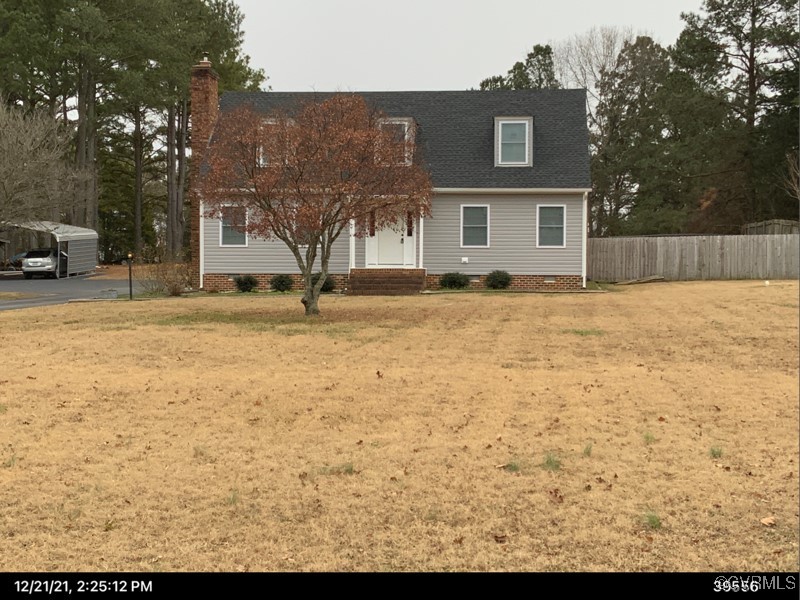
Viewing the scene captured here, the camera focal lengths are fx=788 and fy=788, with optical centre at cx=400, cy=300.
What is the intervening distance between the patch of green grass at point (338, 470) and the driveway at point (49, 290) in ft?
54.9

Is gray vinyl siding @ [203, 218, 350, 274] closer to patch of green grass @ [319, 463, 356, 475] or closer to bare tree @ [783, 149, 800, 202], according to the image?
bare tree @ [783, 149, 800, 202]

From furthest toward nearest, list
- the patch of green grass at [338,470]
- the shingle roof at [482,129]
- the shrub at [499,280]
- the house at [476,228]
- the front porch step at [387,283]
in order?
the shingle roof at [482,129], the house at [476,228], the shrub at [499,280], the front porch step at [387,283], the patch of green grass at [338,470]

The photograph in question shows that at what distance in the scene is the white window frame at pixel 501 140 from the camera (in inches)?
961

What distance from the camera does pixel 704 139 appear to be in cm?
3609

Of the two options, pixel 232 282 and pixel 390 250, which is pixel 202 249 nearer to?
pixel 232 282

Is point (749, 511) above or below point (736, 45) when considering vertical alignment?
below

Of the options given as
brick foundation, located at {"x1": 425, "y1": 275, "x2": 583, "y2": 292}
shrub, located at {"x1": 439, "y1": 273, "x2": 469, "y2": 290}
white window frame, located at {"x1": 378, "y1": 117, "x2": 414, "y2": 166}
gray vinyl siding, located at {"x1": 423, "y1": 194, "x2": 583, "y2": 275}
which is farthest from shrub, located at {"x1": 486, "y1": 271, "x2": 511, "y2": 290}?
white window frame, located at {"x1": 378, "y1": 117, "x2": 414, "y2": 166}

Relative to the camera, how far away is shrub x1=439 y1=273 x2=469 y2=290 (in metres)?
23.7

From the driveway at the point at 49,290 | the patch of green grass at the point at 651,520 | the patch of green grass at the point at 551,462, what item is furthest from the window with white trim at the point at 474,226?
the patch of green grass at the point at 651,520

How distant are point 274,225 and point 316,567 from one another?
38.7 feet

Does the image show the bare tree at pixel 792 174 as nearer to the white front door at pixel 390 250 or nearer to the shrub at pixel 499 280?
the shrub at pixel 499 280

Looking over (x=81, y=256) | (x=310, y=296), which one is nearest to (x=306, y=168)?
(x=310, y=296)

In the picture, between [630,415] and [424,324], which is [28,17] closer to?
[424,324]

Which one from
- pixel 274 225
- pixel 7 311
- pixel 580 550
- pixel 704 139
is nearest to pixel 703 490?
pixel 580 550
